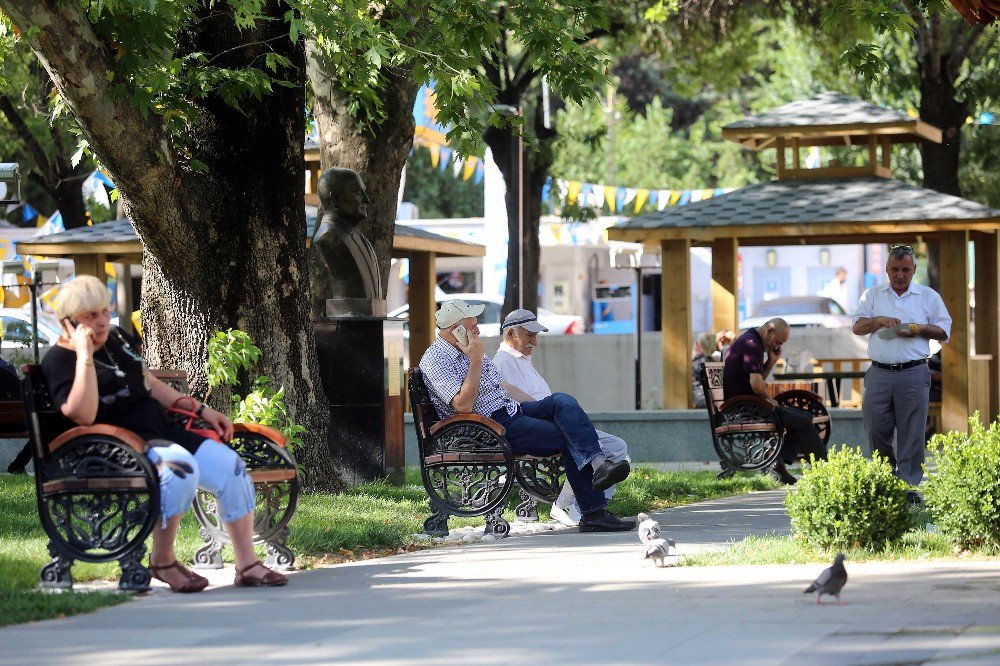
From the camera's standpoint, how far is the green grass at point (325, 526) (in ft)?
23.3

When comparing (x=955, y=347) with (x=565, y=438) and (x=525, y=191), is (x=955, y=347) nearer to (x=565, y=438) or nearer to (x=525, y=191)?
(x=525, y=191)

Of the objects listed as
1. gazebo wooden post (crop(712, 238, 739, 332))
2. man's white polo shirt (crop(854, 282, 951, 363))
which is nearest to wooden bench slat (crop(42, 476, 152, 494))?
man's white polo shirt (crop(854, 282, 951, 363))

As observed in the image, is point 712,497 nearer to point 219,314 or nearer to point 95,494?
point 219,314

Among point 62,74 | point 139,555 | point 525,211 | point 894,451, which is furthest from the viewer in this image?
point 525,211

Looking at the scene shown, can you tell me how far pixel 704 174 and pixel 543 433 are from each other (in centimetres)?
4541

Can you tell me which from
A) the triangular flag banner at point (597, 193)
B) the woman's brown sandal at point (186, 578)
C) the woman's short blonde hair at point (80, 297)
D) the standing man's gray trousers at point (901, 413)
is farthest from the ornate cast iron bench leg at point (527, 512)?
the triangular flag banner at point (597, 193)

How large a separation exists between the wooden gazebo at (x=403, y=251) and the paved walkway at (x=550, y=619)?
1115cm

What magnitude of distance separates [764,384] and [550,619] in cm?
786

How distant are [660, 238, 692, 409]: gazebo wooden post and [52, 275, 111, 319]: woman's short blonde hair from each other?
1211 cm

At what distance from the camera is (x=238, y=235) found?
10.9 metres

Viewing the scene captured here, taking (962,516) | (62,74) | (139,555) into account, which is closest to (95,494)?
(139,555)

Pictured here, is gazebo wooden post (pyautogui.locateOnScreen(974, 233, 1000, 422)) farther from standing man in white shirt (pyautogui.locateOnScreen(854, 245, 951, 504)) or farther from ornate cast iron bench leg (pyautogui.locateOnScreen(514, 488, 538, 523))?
ornate cast iron bench leg (pyautogui.locateOnScreen(514, 488, 538, 523))

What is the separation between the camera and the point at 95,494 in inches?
288

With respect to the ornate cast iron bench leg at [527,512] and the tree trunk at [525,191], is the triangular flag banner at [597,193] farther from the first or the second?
the ornate cast iron bench leg at [527,512]
